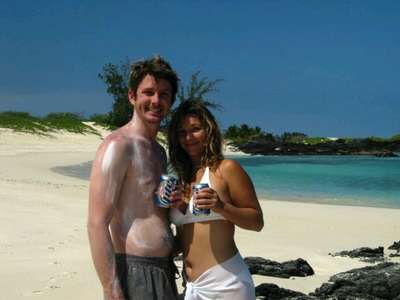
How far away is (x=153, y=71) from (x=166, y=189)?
2.08 ft

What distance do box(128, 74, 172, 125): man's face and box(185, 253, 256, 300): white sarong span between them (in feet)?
2.85

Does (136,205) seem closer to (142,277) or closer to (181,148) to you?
(142,277)

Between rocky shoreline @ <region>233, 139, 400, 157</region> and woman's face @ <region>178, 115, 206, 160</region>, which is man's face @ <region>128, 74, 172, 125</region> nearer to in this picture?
woman's face @ <region>178, 115, 206, 160</region>

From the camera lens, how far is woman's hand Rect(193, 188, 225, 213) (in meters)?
3.19

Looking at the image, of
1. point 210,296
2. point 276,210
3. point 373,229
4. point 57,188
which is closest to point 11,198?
point 57,188

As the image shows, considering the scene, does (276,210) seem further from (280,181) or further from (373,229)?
(280,181)

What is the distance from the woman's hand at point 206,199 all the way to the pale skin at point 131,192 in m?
0.23

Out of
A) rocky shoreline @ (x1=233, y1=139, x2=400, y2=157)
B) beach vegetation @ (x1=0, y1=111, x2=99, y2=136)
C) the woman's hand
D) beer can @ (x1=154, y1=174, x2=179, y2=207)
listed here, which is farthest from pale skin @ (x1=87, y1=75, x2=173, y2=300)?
rocky shoreline @ (x1=233, y1=139, x2=400, y2=157)

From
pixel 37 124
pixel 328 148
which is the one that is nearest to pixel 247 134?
pixel 328 148

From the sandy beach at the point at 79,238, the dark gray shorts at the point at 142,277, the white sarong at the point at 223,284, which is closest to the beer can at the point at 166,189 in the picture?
the dark gray shorts at the point at 142,277

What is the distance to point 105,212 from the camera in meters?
3.14

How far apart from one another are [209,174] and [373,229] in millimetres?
9828

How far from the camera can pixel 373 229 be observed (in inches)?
493

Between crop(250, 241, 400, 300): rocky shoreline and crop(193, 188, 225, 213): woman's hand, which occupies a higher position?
crop(193, 188, 225, 213): woman's hand
